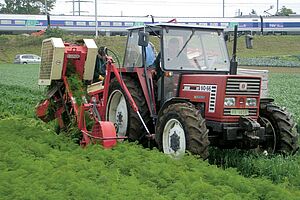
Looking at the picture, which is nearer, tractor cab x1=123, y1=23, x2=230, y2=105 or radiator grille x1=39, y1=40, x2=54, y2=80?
tractor cab x1=123, y1=23, x2=230, y2=105

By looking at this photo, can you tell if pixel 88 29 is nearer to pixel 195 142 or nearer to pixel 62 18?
pixel 62 18

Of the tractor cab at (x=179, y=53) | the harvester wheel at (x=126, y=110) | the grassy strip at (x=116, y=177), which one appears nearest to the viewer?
the grassy strip at (x=116, y=177)

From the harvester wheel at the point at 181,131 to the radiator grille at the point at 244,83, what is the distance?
62 centimetres

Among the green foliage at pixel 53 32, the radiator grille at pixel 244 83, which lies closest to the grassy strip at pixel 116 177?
the radiator grille at pixel 244 83

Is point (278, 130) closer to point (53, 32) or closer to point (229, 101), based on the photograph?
point (229, 101)

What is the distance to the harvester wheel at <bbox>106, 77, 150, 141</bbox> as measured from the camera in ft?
28.2

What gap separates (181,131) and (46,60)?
376 cm

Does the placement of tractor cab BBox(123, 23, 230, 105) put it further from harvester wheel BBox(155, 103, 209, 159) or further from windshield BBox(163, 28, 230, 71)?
harvester wheel BBox(155, 103, 209, 159)

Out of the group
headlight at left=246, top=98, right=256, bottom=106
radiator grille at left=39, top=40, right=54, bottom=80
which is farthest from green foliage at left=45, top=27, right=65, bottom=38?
headlight at left=246, top=98, right=256, bottom=106

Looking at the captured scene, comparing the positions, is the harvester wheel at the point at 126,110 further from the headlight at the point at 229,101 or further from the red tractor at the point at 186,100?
the headlight at the point at 229,101

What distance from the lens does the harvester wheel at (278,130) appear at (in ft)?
26.4

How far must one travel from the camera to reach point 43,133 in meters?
9.20

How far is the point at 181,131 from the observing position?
7.36 meters

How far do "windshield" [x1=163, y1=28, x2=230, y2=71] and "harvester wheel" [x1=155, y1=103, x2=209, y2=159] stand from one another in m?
0.95
